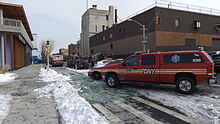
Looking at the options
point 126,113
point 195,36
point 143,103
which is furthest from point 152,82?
point 195,36

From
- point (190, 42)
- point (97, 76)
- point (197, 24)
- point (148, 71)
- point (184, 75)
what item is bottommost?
point (97, 76)

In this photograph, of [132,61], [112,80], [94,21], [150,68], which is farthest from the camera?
[94,21]

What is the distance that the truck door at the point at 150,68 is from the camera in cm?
716

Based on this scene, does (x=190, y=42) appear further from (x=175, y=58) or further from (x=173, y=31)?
(x=175, y=58)

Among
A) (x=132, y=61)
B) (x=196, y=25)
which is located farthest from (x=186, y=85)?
(x=196, y=25)

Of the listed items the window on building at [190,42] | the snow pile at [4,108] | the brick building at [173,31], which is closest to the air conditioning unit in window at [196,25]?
the brick building at [173,31]

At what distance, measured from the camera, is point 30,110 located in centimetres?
505

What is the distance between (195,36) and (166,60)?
24455 mm

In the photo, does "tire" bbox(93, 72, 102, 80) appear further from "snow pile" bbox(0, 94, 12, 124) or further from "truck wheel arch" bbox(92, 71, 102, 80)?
"snow pile" bbox(0, 94, 12, 124)

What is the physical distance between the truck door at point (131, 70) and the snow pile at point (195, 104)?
1207 millimetres

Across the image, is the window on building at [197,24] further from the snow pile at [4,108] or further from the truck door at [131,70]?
the snow pile at [4,108]

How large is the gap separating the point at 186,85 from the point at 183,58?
122 cm

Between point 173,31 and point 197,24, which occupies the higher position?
point 197,24

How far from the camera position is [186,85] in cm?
658
